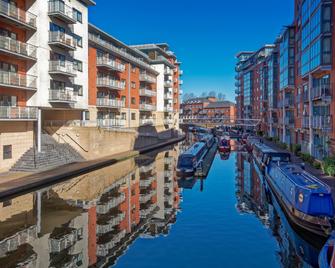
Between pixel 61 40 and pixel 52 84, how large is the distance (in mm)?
3622

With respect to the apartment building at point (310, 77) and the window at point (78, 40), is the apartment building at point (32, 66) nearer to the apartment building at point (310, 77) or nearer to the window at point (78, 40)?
the window at point (78, 40)

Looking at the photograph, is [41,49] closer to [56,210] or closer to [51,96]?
[51,96]

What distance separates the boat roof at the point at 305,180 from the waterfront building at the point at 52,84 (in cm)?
1703

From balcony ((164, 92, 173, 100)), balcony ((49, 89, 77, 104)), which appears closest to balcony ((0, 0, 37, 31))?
balcony ((49, 89, 77, 104))

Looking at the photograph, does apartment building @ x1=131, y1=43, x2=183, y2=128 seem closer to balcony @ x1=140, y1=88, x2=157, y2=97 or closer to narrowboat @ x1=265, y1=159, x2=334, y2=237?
balcony @ x1=140, y1=88, x2=157, y2=97

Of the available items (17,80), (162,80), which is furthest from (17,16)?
(162,80)

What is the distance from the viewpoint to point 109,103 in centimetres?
4188

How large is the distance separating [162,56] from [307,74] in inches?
1583

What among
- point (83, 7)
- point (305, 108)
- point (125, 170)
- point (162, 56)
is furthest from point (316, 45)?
point (162, 56)

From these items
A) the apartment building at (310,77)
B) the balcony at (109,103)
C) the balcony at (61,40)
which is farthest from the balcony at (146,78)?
the balcony at (61,40)

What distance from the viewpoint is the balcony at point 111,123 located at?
4034cm

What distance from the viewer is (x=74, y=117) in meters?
34.4

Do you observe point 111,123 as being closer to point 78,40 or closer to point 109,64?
point 109,64

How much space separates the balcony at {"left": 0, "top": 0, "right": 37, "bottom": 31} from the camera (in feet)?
74.6
